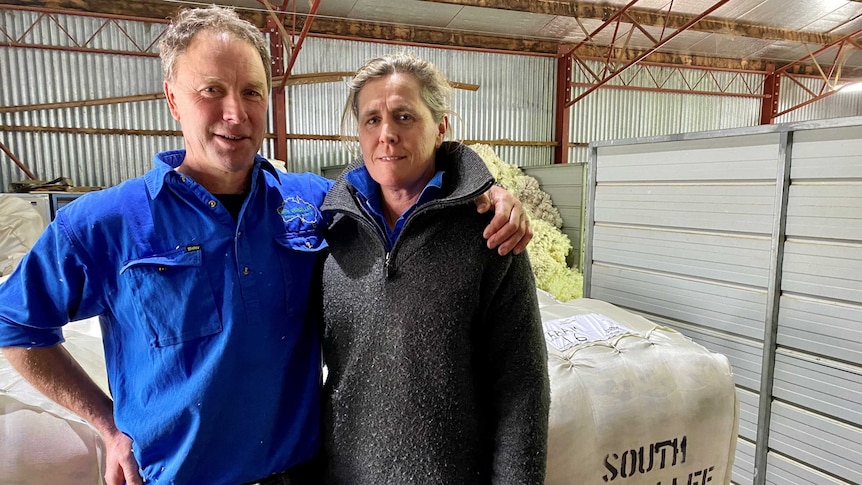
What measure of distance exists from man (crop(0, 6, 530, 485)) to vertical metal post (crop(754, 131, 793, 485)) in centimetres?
228

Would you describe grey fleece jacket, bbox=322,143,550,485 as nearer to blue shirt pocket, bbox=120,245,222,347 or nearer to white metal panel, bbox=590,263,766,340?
blue shirt pocket, bbox=120,245,222,347

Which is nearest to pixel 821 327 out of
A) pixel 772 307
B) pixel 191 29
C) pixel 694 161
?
pixel 772 307

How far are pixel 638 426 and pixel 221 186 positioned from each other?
6.48 ft

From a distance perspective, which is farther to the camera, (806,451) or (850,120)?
(806,451)

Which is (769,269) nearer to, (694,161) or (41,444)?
(694,161)

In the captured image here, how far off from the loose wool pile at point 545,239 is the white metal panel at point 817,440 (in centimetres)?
369

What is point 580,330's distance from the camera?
2.64 m

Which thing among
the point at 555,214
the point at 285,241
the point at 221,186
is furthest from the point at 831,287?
the point at 555,214

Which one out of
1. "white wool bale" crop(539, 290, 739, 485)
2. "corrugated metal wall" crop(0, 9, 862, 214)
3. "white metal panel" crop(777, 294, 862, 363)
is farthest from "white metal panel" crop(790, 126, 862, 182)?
"corrugated metal wall" crop(0, 9, 862, 214)

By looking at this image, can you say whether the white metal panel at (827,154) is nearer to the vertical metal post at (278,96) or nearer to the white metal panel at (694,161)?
the white metal panel at (694,161)

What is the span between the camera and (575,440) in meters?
2.18

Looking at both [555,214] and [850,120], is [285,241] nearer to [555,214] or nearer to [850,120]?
[850,120]

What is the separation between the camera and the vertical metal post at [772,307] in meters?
2.83

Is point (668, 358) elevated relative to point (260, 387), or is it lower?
lower
